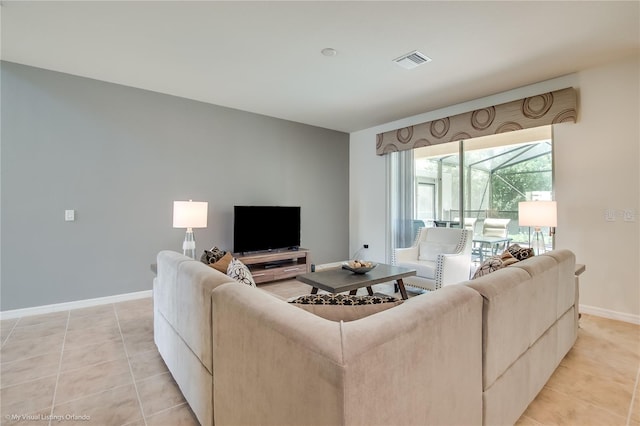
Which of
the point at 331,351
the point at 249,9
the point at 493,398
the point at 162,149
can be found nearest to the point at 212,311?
the point at 331,351

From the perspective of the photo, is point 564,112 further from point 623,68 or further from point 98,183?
point 98,183

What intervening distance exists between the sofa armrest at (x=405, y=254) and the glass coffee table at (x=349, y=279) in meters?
0.67

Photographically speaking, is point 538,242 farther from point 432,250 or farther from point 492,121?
point 492,121

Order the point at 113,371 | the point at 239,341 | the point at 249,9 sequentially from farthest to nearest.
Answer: the point at 249,9, the point at 113,371, the point at 239,341

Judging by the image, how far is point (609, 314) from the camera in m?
3.19

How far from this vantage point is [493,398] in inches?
53.0

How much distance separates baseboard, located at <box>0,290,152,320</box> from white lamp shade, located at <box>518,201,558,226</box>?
455cm

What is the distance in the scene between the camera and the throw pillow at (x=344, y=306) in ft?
3.89

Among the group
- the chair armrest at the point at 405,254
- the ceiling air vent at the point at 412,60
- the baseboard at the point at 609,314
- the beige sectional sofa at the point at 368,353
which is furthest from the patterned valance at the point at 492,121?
the beige sectional sofa at the point at 368,353

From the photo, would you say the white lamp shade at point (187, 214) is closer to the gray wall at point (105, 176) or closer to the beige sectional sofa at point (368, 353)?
the gray wall at point (105, 176)

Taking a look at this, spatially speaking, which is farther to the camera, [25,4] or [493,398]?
[25,4]

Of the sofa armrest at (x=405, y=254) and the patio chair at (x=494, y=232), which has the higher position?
the patio chair at (x=494, y=232)

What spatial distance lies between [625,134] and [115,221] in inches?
226

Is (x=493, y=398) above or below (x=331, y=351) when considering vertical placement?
below
